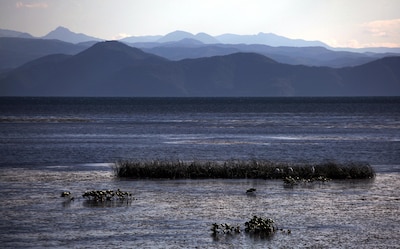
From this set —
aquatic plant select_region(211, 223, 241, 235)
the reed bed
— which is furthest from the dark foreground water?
the reed bed

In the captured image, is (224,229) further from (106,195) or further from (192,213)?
(106,195)

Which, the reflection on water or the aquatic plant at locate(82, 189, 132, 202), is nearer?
the reflection on water

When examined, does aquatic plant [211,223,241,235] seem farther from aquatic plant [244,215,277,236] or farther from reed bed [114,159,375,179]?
reed bed [114,159,375,179]

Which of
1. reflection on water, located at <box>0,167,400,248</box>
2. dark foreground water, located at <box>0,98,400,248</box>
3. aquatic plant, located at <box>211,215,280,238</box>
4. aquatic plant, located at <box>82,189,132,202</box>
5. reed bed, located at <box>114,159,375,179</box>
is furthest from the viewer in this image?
→ reed bed, located at <box>114,159,375,179</box>

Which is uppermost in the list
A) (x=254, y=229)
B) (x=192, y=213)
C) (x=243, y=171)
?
(x=243, y=171)

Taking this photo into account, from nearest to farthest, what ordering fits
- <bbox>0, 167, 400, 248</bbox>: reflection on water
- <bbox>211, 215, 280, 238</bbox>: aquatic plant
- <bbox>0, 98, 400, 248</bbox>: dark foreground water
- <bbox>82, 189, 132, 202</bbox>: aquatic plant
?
<bbox>0, 167, 400, 248</bbox>: reflection on water → <bbox>0, 98, 400, 248</bbox>: dark foreground water → <bbox>211, 215, 280, 238</bbox>: aquatic plant → <bbox>82, 189, 132, 202</bbox>: aquatic plant

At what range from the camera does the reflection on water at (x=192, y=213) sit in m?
29.7

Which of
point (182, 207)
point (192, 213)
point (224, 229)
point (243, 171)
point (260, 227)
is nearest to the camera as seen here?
point (260, 227)

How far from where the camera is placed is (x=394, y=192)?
139 feet

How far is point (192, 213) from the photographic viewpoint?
116ft

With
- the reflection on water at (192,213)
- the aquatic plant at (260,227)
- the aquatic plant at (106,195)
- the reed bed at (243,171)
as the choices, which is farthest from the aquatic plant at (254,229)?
the reed bed at (243,171)

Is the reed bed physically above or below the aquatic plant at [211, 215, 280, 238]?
above

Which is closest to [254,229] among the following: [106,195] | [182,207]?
[182,207]

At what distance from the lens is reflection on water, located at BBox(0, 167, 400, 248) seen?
2967cm
